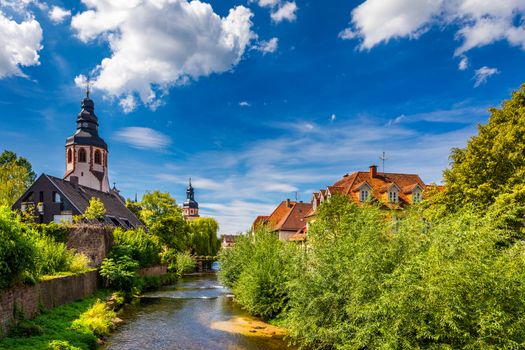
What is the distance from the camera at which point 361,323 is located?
40.9ft

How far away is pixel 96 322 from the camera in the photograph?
57.0 ft

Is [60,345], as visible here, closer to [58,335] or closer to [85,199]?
[58,335]

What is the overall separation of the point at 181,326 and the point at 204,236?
49338 millimetres

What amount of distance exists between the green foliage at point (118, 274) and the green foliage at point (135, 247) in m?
1.47

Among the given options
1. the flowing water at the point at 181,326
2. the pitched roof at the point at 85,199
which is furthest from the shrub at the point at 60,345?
the pitched roof at the point at 85,199

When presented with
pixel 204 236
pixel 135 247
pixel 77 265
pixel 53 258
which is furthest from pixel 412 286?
pixel 204 236

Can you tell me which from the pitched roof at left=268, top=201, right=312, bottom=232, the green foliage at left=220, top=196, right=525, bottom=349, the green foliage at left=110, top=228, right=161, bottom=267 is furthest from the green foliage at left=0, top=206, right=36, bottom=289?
the pitched roof at left=268, top=201, right=312, bottom=232

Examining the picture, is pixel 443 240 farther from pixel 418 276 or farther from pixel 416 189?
pixel 416 189

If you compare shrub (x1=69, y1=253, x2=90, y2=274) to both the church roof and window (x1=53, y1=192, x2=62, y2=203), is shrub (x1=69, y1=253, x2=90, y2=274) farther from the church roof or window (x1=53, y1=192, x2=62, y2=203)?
the church roof

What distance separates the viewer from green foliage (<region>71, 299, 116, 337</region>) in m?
16.8

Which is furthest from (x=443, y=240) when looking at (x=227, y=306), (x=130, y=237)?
(x=130, y=237)

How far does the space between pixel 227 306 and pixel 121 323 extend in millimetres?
8628

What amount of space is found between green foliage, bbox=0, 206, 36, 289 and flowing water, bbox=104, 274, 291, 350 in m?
4.69

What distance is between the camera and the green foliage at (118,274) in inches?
1100
